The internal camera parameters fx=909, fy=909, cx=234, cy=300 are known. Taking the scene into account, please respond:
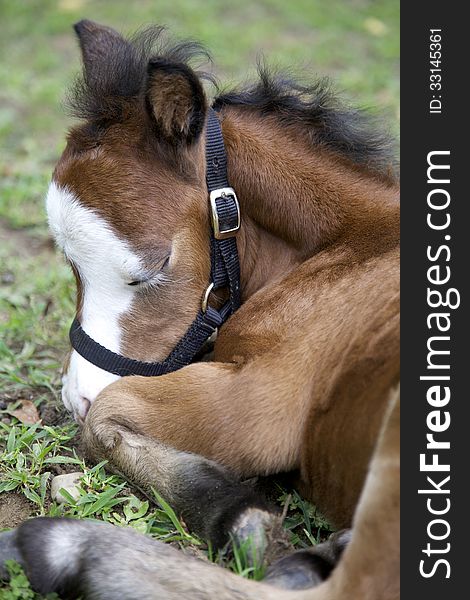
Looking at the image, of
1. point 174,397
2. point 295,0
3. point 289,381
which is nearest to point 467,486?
point 289,381

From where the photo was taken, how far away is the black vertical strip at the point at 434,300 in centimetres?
273

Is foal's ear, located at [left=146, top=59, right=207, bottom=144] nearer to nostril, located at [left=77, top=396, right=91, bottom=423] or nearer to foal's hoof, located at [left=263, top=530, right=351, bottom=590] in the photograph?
nostril, located at [left=77, top=396, right=91, bottom=423]

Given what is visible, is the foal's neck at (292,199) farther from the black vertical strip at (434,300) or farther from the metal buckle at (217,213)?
the black vertical strip at (434,300)

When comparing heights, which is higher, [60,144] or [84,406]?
[60,144]

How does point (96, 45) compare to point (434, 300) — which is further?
point (96, 45)

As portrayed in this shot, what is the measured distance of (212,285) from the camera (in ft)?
12.1

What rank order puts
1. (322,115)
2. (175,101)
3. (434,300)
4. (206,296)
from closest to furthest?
(434,300), (175,101), (206,296), (322,115)

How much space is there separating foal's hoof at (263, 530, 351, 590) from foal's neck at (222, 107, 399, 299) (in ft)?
3.75

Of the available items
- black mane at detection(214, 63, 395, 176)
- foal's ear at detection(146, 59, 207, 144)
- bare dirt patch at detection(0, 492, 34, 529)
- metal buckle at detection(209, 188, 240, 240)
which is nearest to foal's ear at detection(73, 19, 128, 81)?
foal's ear at detection(146, 59, 207, 144)

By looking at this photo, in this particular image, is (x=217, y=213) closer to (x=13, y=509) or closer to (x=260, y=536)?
(x=260, y=536)

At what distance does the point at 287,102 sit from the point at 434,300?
1287 millimetres

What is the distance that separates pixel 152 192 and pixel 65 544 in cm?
137

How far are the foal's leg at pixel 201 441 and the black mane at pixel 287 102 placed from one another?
1.11 m

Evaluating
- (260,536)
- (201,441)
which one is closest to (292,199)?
(201,441)
